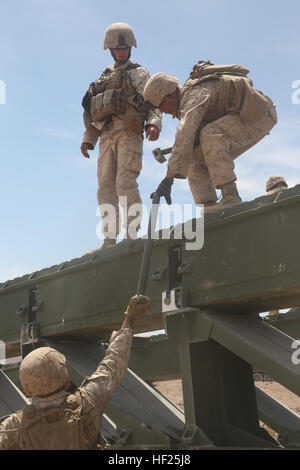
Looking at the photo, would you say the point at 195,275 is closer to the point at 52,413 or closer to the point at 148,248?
the point at 148,248

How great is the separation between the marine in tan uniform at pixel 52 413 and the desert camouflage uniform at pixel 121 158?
282cm

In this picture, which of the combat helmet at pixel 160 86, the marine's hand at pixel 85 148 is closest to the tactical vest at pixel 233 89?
the combat helmet at pixel 160 86

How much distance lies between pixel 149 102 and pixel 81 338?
2129 mm

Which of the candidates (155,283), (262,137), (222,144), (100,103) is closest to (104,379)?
(155,283)

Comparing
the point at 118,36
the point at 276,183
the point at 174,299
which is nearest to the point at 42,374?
the point at 174,299

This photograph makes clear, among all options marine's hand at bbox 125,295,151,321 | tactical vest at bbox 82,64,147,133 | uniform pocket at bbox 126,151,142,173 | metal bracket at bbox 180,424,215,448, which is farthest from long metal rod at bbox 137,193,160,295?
tactical vest at bbox 82,64,147,133

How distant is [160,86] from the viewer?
5.23m

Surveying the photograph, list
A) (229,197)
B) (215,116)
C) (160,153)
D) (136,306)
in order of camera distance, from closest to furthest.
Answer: (136,306), (229,197), (215,116), (160,153)

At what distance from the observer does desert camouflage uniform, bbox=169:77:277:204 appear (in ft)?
16.4

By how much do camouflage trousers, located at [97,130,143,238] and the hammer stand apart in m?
0.69

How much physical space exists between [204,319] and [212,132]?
149cm

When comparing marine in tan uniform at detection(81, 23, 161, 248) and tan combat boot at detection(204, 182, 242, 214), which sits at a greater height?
marine in tan uniform at detection(81, 23, 161, 248)

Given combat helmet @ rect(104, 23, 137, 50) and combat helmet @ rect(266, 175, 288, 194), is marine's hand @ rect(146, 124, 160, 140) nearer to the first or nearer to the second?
combat helmet @ rect(104, 23, 137, 50)

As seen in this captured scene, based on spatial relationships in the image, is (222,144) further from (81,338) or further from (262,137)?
(81,338)
